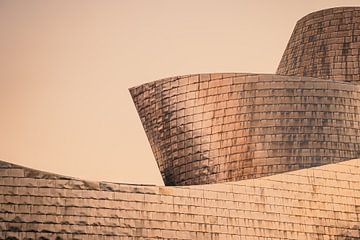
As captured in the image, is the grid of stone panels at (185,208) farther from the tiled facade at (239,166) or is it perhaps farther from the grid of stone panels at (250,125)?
the grid of stone panels at (250,125)

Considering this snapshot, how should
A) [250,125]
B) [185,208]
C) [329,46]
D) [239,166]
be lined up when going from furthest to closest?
[329,46] → [250,125] → [239,166] → [185,208]

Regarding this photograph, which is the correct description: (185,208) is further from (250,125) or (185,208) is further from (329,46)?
(329,46)

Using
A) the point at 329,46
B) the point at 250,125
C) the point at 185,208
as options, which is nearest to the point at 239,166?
the point at 250,125

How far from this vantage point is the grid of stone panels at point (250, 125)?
3456cm

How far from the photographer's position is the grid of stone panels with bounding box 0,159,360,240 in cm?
2456

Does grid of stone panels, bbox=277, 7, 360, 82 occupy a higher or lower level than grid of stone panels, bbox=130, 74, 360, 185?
higher

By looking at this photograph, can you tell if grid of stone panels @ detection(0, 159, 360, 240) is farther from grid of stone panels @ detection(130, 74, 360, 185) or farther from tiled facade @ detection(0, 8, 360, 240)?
grid of stone panels @ detection(130, 74, 360, 185)

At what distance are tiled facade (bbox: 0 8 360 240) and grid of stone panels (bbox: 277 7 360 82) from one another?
47 mm

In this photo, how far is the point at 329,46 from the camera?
41.2 m

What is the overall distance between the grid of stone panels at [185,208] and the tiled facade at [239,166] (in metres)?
0.03

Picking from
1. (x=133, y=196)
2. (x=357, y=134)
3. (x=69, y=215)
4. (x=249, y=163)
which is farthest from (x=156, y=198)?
(x=357, y=134)

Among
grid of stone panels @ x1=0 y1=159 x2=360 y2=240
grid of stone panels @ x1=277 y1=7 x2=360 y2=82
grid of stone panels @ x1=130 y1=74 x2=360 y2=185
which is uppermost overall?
grid of stone panels @ x1=277 y1=7 x2=360 y2=82

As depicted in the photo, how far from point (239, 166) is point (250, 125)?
1.54 meters

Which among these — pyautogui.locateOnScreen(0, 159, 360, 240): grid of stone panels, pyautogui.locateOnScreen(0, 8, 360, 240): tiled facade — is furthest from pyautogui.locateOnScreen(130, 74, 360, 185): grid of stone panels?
pyautogui.locateOnScreen(0, 159, 360, 240): grid of stone panels
